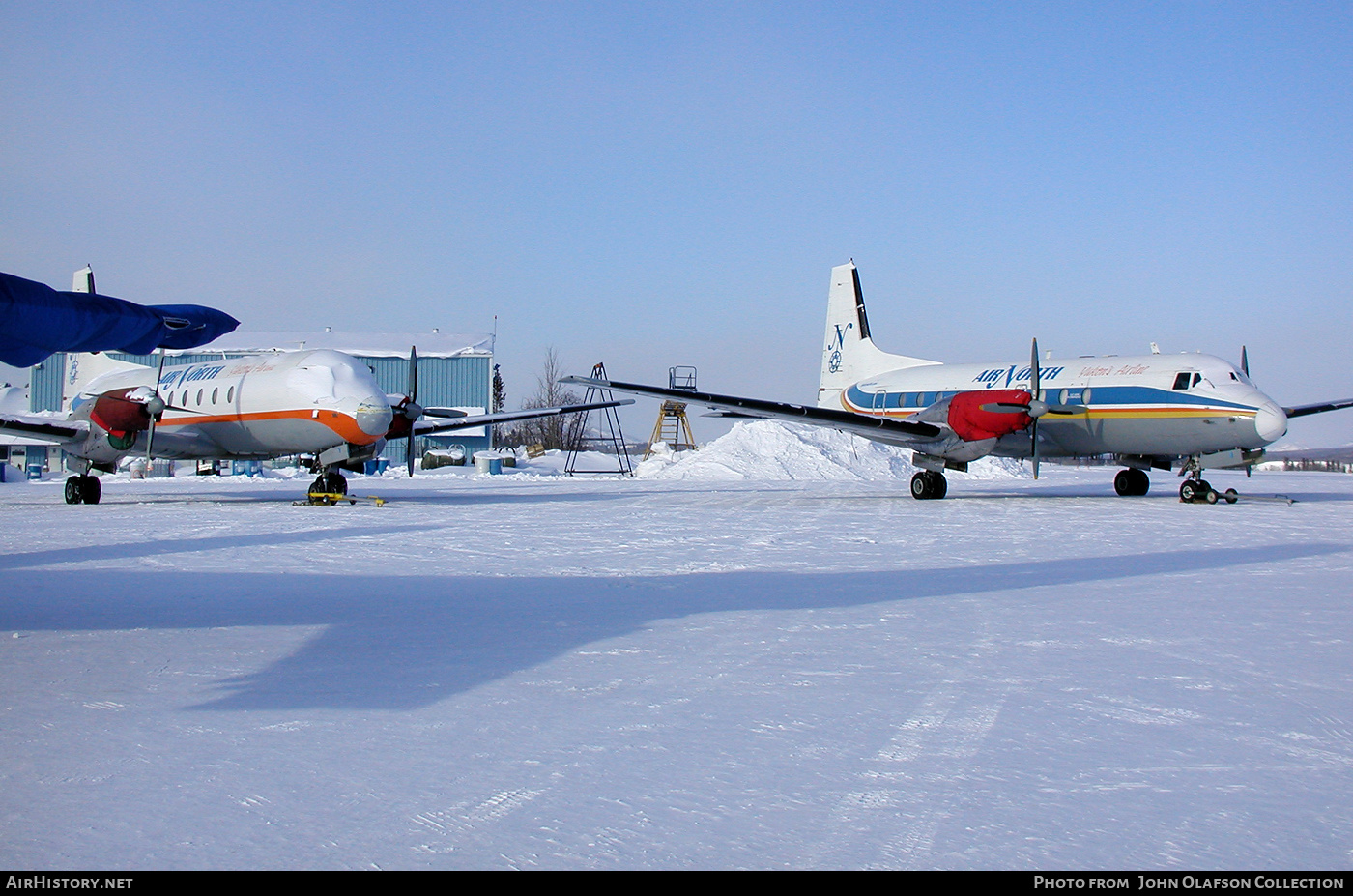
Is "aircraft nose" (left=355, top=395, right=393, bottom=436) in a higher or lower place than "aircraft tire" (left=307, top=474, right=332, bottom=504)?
higher

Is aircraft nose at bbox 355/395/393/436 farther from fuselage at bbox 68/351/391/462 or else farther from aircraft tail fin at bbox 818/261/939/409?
aircraft tail fin at bbox 818/261/939/409

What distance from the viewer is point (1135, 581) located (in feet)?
26.1

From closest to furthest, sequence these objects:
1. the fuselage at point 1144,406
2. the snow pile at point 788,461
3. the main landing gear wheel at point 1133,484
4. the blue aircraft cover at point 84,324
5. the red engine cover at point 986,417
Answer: the blue aircraft cover at point 84,324 < the fuselage at point 1144,406 < the red engine cover at point 986,417 < the main landing gear wheel at point 1133,484 < the snow pile at point 788,461

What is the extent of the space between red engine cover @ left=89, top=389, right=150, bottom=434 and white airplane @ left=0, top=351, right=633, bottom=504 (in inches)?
0.8

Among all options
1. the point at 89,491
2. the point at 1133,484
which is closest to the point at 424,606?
the point at 89,491

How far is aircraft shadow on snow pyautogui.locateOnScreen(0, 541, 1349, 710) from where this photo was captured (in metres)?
4.59

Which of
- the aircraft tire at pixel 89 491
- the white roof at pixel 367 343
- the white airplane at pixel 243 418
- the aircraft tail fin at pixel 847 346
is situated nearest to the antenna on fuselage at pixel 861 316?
the aircraft tail fin at pixel 847 346

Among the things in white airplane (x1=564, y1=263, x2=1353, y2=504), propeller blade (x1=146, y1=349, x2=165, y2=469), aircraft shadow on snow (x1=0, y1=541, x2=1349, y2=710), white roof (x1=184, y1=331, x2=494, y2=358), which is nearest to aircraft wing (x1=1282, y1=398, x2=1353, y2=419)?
white airplane (x1=564, y1=263, x2=1353, y2=504)

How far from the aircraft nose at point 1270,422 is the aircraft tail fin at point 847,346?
9603 mm

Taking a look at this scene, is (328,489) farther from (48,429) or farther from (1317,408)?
(1317,408)

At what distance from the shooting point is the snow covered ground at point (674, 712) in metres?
2.75

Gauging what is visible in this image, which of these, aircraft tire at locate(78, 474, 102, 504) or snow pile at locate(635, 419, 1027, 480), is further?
snow pile at locate(635, 419, 1027, 480)

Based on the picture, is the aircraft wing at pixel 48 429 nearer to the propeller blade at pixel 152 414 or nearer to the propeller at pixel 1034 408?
the propeller blade at pixel 152 414

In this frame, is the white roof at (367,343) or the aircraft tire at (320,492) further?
the white roof at (367,343)
